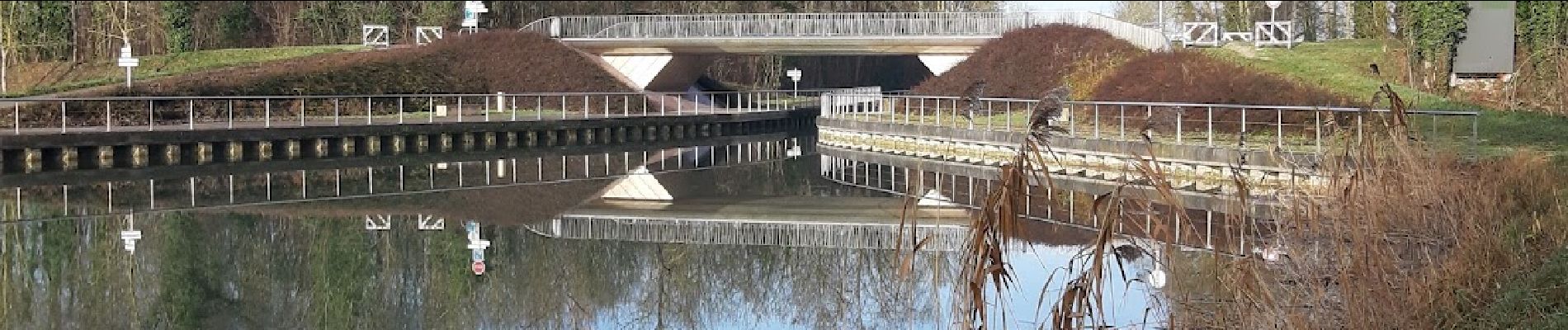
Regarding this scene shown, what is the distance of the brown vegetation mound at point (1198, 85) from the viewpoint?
31.5 meters

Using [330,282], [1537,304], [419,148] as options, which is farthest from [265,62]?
[1537,304]

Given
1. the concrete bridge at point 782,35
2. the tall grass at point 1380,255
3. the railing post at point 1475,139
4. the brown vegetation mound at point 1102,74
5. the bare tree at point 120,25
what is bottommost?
the tall grass at point 1380,255

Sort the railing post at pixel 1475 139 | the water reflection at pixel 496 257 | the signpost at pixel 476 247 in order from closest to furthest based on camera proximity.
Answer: the water reflection at pixel 496 257 < the signpost at pixel 476 247 < the railing post at pixel 1475 139

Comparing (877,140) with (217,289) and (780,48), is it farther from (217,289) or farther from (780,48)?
(217,289)

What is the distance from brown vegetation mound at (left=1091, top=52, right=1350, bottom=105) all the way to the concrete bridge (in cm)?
585

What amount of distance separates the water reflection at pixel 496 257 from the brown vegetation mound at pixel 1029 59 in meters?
12.3

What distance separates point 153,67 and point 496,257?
3974 cm

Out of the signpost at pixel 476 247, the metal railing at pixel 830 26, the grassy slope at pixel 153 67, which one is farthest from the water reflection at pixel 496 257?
the grassy slope at pixel 153 67

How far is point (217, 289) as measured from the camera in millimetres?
17484

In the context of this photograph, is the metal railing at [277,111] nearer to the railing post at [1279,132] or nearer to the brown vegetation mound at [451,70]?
the brown vegetation mound at [451,70]

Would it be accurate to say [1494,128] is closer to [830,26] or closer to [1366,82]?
[1366,82]

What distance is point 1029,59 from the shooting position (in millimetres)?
45688

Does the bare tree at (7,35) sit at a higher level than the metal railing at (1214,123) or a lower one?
higher

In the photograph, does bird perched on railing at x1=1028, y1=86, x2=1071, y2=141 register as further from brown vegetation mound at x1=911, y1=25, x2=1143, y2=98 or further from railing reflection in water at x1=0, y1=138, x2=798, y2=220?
brown vegetation mound at x1=911, y1=25, x2=1143, y2=98
